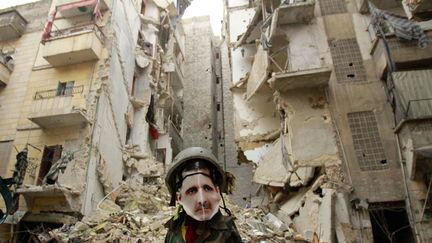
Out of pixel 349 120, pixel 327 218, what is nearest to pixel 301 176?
pixel 327 218

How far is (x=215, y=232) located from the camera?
2473 mm

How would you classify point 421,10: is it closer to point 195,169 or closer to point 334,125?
point 334,125

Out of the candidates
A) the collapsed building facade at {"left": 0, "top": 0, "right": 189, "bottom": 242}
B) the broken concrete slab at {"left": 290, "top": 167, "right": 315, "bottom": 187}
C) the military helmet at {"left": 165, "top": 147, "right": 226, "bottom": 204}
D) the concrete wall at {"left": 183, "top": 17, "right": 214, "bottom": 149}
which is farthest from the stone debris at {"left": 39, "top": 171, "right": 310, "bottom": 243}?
the concrete wall at {"left": 183, "top": 17, "right": 214, "bottom": 149}

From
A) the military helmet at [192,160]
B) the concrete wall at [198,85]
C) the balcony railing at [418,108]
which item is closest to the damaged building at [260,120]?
the balcony railing at [418,108]

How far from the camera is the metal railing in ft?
47.3

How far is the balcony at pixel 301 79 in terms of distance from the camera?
10.8 metres

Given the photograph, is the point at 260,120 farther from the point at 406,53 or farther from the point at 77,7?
the point at 77,7

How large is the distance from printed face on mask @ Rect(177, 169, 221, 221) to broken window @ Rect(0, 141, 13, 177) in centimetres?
1417

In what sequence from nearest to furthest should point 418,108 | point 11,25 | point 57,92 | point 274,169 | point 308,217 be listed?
point 418,108
point 308,217
point 274,169
point 57,92
point 11,25

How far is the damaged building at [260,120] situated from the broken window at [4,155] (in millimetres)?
59

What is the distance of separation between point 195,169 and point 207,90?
2473cm

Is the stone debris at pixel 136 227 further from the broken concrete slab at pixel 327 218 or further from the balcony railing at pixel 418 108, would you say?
the balcony railing at pixel 418 108

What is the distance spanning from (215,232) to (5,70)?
1756 centimetres

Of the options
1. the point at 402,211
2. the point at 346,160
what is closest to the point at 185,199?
the point at 346,160
